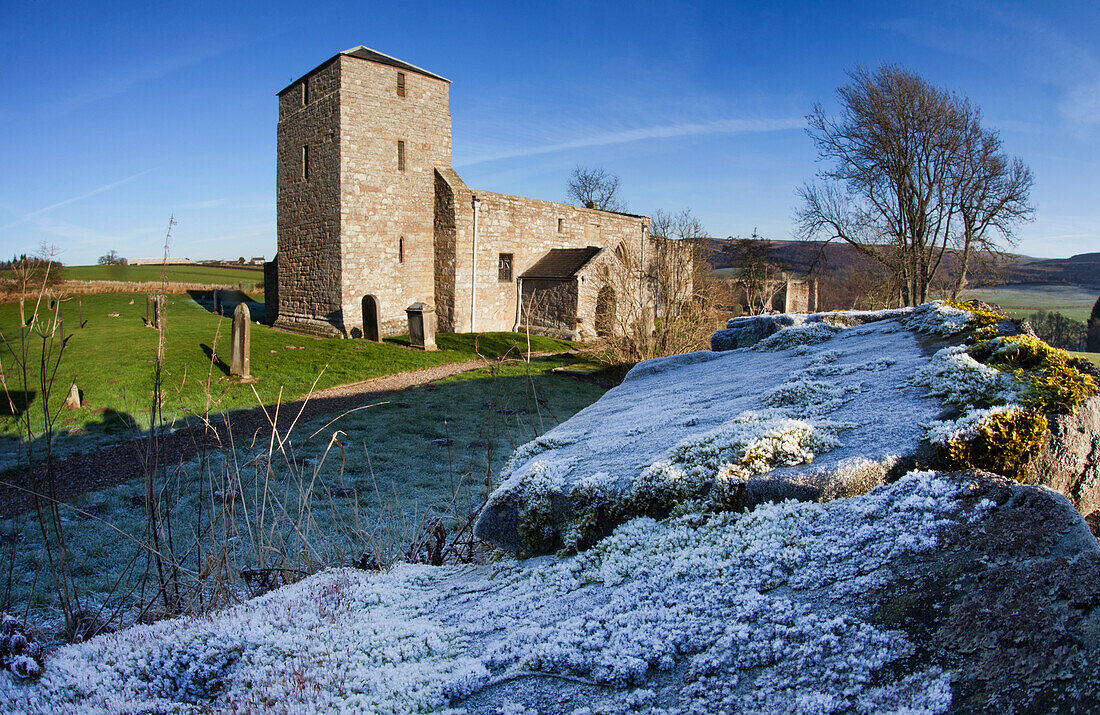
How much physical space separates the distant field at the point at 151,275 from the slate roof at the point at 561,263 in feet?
71.0

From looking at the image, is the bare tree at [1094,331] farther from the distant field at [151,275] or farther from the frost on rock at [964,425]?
the distant field at [151,275]

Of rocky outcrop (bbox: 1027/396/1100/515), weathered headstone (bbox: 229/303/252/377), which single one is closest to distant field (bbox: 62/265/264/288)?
weathered headstone (bbox: 229/303/252/377)

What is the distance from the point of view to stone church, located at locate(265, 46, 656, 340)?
65.8 feet

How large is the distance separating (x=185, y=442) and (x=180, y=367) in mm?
5037

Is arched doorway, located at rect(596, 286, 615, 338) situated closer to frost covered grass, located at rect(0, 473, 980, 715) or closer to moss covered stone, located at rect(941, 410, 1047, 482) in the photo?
moss covered stone, located at rect(941, 410, 1047, 482)

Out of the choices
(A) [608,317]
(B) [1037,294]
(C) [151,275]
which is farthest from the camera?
(C) [151,275]

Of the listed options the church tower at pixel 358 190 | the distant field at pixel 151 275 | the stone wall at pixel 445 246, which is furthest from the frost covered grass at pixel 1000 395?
the distant field at pixel 151 275

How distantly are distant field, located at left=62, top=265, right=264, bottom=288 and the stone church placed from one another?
52.6 ft

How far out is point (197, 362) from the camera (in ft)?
45.7

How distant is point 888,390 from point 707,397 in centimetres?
91

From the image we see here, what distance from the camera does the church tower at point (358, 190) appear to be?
19953 millimetres

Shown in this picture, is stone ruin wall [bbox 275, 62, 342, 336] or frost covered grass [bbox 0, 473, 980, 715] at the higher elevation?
stone ruin wall [bbox 275, 62, 342, 336]

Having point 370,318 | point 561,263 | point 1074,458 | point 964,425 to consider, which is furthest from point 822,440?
point 561,263

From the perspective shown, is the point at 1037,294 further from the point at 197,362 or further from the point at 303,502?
the point at 303,502
